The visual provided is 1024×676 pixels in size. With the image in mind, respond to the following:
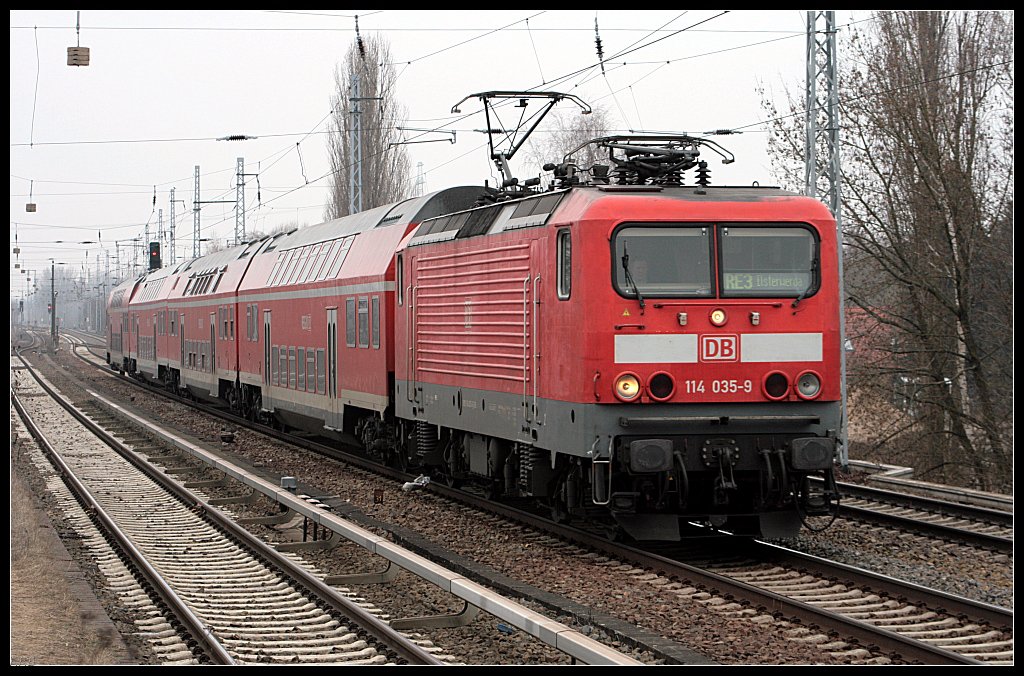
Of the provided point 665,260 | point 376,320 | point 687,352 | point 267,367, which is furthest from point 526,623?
point 267,367

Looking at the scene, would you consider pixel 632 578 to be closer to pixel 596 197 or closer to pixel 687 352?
pixel 687 352

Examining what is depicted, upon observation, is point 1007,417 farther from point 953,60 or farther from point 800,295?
point 800,295

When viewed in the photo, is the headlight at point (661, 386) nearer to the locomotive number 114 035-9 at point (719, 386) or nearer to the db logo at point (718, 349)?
the locomotive number 114 035-9 at point (719, 386)

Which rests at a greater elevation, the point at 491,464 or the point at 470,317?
the point at 470,317

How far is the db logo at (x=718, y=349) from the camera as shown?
10.4 meters

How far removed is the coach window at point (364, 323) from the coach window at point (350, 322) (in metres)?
0.40

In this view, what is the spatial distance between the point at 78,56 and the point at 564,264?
1088 centimetres

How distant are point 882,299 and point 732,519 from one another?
1315 cm

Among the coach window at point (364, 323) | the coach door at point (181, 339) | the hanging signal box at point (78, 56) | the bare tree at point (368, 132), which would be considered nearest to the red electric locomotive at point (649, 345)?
the coach window at point (364, 323)

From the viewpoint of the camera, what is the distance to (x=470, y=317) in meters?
13.2

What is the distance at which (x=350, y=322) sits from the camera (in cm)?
1816

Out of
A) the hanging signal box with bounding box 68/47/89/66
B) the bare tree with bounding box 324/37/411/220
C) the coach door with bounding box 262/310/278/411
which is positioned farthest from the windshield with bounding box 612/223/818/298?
the bare tree with bounding box 324/37/411/220
